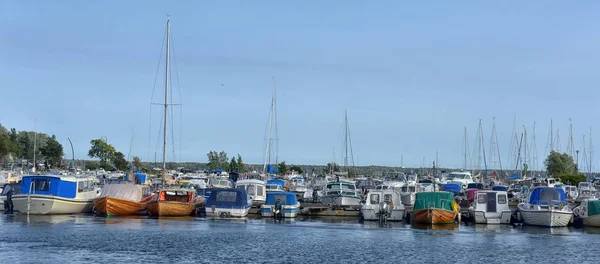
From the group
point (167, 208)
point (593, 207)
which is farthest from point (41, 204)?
point (593, 207)

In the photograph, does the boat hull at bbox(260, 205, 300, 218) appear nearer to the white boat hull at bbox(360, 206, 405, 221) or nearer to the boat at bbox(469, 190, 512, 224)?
the white boat hull at bbox(360, 206, 405, 221)

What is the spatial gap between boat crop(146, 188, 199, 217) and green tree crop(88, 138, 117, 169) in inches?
2869

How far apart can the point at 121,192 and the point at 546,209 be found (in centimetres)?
3301

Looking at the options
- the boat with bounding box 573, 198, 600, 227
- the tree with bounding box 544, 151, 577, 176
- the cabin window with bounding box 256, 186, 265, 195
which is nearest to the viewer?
the boat with bounding box 573, 198, 600, 227

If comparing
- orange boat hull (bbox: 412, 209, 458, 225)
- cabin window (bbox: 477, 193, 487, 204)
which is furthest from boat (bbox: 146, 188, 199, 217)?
cabin window (bbox: 477, 193, 487, 204)

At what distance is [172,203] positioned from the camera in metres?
61.5

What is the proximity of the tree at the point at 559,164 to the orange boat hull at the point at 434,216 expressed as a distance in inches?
3179

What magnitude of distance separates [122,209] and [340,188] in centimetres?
2191

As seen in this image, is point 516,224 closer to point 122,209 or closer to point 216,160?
point 122,209

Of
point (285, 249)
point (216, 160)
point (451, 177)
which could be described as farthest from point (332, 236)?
point (216, 160)

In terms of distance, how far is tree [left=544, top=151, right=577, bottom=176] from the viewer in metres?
132

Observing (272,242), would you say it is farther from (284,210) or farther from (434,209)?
(284,210)

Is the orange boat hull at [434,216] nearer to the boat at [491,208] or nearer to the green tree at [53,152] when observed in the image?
the boat at [491,208]

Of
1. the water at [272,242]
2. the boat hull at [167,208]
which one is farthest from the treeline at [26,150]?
the water at [272,242]
